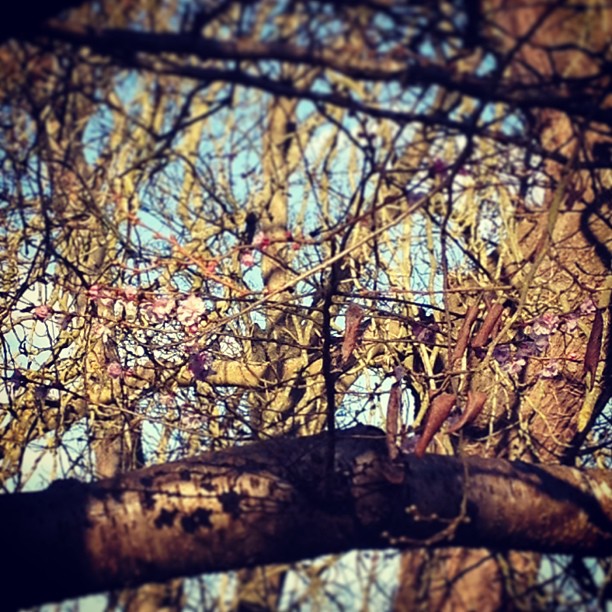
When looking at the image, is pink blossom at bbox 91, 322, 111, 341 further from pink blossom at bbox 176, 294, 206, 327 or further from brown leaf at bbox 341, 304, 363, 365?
brown leaf at bbox 341, 304, 363, 365

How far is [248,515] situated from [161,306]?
1.33 meters

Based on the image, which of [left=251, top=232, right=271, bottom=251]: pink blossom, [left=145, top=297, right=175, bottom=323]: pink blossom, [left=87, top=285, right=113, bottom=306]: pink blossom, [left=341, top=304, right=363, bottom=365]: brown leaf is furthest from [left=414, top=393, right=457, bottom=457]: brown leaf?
[left=87, top=285, right=113, bottom=306]: pink blossom

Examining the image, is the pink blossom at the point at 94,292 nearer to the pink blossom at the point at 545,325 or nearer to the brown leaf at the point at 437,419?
the brown leaf at the point at 437,419

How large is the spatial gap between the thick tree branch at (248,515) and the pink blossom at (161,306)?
1035 millimetres

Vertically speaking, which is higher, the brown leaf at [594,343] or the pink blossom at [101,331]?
the pink blossom at [101,331]

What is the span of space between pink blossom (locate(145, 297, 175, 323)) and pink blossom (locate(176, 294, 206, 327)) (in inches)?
2.1

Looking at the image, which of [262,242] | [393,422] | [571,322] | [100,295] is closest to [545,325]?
[571,322]

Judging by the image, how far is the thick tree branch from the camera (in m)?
1.77

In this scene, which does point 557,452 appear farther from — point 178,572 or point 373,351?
point 178,572

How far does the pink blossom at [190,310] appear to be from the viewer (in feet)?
9.26

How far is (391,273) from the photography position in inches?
135

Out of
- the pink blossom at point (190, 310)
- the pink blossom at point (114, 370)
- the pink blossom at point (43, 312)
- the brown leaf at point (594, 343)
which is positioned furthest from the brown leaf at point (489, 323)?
the pink blossom at point (43, 312)

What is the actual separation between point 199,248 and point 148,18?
2130mm

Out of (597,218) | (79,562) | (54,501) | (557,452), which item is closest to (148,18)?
(54,501)
